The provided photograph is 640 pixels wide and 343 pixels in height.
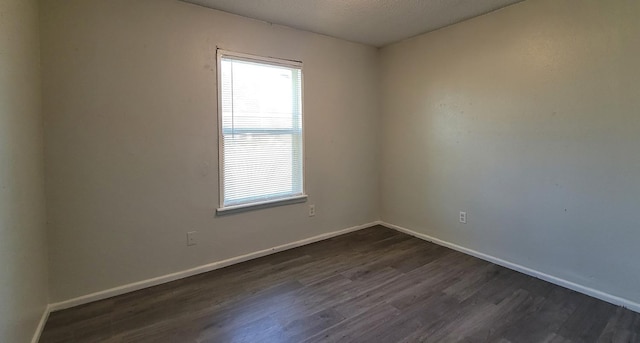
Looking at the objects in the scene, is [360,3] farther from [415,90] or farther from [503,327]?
[503,327]

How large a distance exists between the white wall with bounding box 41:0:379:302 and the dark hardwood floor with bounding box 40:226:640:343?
294 mm

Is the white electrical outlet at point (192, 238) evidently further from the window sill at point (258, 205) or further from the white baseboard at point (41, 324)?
the white baseboard at point (41, 324)

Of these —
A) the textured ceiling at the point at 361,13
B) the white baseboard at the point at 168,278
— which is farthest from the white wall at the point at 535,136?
the white baseboard at the point at 168,278

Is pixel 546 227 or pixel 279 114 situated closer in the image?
pixel 546 227

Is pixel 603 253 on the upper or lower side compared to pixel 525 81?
lower

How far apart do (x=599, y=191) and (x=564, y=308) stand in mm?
885

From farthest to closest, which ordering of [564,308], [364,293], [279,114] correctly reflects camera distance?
[279,114]
[364,293]
[564,308]

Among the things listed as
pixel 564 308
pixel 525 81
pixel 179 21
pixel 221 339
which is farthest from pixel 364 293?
pixel 179 21

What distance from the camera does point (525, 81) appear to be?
2.59 m

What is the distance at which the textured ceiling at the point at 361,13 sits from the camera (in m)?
2.55

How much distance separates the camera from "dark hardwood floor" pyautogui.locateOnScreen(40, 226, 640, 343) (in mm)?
1873

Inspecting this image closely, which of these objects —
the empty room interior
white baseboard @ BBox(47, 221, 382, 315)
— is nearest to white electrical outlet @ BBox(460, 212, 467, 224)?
the empty room interior

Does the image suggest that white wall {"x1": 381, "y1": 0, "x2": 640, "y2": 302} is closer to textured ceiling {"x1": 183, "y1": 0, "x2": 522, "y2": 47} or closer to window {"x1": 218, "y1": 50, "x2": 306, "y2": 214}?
textured ceiling {"x1": 183, "y1": 0, "x2": 522, "y2": 47}

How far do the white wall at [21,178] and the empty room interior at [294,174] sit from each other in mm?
19
